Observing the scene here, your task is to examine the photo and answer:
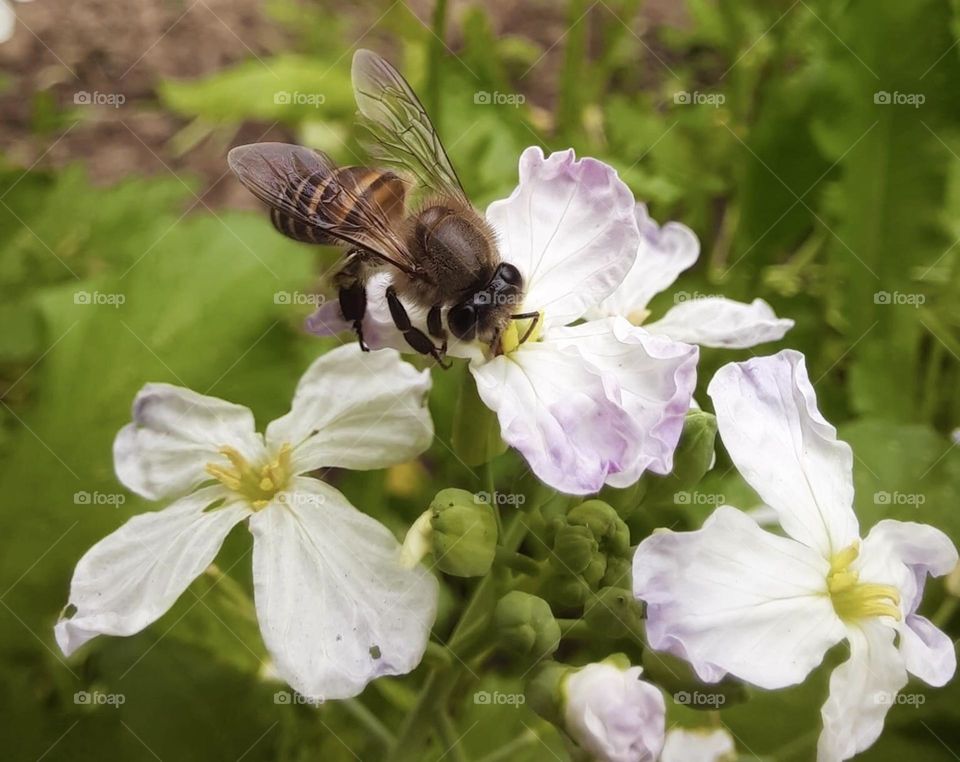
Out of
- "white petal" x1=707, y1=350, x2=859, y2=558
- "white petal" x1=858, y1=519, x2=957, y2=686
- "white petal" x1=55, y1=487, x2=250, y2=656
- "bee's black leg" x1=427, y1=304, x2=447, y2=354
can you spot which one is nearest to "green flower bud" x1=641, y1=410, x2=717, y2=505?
"white petal" x1=707, y1=350, x2=859, y2=558

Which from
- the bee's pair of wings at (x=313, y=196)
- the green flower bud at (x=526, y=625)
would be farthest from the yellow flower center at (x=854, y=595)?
the bee's pair of wings at (x=313, y=196)

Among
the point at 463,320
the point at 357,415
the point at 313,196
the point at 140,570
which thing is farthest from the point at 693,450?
the point at 140,570

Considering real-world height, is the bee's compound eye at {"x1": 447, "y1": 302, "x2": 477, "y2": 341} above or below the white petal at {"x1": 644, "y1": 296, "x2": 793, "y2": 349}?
above

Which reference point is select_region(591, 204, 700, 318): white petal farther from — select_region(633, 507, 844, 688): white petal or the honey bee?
select_region(633, 507, 844, 688): white petal

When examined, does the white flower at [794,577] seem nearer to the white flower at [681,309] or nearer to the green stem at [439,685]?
the white flower at [681,309]

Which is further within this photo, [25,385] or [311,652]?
[25,385]

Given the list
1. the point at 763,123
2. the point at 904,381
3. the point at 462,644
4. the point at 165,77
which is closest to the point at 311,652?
the point at 462,644

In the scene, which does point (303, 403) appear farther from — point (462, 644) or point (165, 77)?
point (165, 77)
